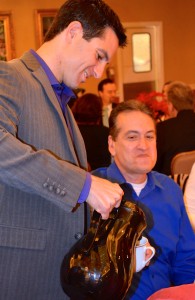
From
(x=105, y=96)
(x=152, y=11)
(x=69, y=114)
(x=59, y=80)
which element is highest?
(x=152, y=11)

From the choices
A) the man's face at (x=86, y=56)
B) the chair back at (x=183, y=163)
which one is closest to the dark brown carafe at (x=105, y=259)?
the man's face at (x=86, y=56)

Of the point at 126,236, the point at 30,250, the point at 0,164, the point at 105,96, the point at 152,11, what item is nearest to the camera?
the point at 0,164

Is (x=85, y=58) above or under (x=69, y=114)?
above

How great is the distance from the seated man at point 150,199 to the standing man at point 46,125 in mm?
490

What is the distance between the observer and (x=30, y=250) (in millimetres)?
1140

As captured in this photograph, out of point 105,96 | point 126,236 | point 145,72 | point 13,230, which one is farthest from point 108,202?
point 145,72

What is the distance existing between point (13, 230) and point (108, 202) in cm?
33

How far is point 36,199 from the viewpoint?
3.67 ft

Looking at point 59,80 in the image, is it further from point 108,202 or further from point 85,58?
point 108,202

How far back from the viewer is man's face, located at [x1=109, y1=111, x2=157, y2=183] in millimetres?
1805

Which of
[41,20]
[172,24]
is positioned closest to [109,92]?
[41,20]

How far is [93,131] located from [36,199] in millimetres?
2398

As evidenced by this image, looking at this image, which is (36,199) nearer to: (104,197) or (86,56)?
(104,197)

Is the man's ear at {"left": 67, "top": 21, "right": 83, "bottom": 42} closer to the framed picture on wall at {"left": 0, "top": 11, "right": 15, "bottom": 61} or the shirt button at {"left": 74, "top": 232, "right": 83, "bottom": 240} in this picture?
the shirt button at {"left": 74, "top": 232, "right": 83, "bottom": 240}
